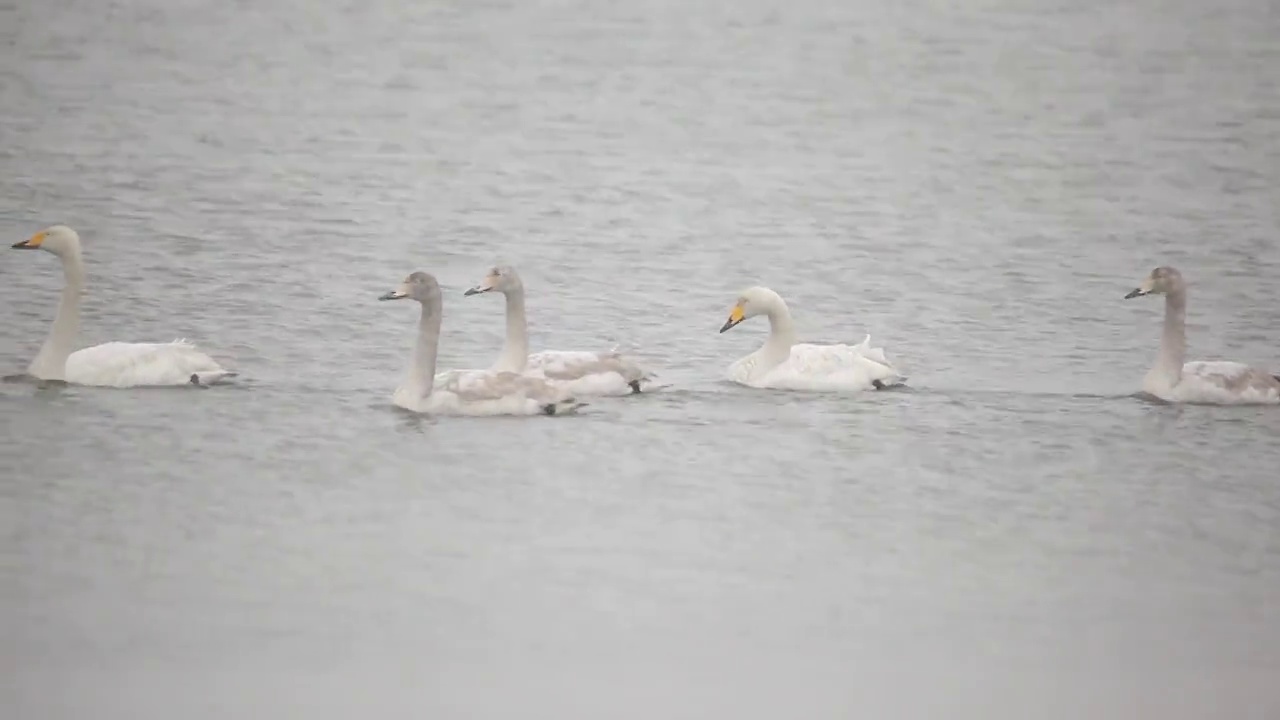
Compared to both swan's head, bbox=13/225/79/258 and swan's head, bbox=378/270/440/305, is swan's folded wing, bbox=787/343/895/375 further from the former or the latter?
swan's head, bbox=13/225/79/258

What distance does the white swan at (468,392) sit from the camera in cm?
1363

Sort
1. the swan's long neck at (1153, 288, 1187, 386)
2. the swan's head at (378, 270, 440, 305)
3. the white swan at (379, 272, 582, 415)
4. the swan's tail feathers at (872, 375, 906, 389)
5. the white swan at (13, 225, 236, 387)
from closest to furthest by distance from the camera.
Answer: the white swan at (379, 272, 582, 415)
the swan's head at (378, 270, 440, 305)
the white swan at (13, 225, 236, 387)
the swan's long neck at (1153, 288, 1187, 386)
the swan's tail feathers at (872, 375, 906, 389)

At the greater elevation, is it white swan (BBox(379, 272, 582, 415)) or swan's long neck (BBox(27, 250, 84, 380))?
swan's long neck (BBox(27, 250, 84, 380))

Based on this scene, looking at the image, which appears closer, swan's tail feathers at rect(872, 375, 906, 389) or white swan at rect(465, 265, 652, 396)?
white swan at rect(465, 265, 652, 396)

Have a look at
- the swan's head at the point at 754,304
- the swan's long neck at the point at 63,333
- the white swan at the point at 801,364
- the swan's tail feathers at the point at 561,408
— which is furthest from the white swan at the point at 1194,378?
the swan's long neck at the point at 63,333

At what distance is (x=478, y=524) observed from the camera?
11438 mm

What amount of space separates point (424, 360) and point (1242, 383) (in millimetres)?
4704

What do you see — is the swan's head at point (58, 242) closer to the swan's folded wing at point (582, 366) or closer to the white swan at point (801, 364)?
the swan's folded wing at point (582, 366)

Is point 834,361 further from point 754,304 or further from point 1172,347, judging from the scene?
point 1172,347

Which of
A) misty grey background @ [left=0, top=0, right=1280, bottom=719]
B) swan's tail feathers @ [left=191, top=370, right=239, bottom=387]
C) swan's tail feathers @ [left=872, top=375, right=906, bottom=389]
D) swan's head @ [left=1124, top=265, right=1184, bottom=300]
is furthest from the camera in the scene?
swan's head @ [left=1124, top=265, right=1184, bottom=300]

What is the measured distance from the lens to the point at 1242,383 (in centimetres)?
1432

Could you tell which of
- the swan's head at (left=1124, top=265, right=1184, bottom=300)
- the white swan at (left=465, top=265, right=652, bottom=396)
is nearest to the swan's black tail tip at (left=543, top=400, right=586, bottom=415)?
the white swan at (left=465, top=265, right=652, bottom=396)

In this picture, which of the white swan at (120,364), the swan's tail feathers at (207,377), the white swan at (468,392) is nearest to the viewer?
the white swan at (468,392)

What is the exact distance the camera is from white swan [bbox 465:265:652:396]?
1414cm
